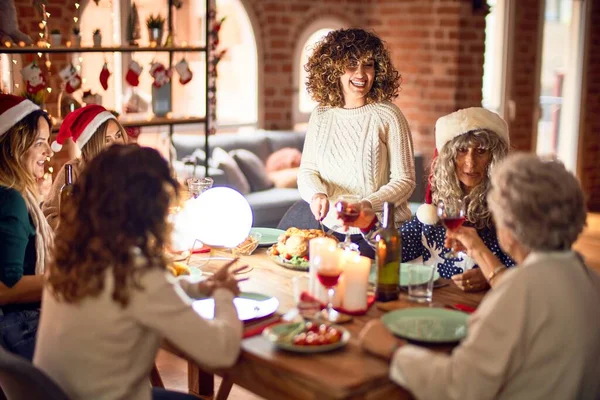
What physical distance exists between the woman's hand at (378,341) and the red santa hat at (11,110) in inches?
49.5

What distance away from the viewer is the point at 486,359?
1566mm

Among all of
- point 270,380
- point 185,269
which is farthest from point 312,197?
point 270,380

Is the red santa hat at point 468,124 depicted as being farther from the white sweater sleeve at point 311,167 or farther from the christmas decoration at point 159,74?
the christmas decoration at point 159,74

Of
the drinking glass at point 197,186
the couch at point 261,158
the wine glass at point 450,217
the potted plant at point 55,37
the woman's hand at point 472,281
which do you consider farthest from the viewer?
the couch at point 261,158

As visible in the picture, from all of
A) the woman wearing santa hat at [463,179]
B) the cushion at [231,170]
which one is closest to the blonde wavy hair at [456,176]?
the woman wearing santa hat at [463,179]

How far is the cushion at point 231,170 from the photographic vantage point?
5441mm

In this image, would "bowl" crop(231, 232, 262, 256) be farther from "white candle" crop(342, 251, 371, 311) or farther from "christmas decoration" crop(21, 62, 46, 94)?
"christmas decoration" crop(21, 62, 46, 94)

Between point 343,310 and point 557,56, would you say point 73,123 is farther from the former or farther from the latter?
point 557,56

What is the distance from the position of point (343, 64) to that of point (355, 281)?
1.17 meters

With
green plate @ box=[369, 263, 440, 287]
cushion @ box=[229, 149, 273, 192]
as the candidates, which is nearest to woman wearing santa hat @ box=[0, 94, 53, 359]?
green plate @ box=[369, 263, 440, 287]

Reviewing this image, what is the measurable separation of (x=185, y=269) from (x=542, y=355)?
3.70 feet

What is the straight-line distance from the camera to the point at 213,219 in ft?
8.11

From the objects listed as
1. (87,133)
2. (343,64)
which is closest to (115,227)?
(87,133)

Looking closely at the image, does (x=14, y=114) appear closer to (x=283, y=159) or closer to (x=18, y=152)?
(x=18, y=152)
